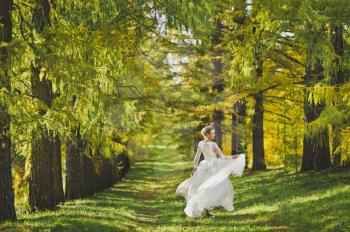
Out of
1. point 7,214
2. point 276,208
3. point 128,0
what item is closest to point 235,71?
point 276,208

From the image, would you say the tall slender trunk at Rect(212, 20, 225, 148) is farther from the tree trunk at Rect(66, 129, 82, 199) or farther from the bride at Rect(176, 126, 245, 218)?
the bride at Rect(176, 126, 245, 218)

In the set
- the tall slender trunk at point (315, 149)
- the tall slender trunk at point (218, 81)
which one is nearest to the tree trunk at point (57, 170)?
the tall slender trunk at point (315, 149)

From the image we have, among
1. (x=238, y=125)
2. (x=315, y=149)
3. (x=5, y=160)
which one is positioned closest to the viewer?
(x=5, y=160)

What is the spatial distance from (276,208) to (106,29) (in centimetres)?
654

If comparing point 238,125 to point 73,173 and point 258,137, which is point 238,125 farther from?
point 73,173

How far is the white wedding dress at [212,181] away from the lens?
13.3m

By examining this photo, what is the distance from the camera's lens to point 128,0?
38.0 ft

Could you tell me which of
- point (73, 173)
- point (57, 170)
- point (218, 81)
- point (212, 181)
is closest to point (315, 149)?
point (218, 81)

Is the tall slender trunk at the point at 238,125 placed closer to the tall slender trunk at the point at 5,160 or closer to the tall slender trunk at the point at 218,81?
the tall slender trunk at the point at 218,81

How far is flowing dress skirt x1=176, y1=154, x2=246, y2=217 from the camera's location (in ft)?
43.7

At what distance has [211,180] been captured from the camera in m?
13.5

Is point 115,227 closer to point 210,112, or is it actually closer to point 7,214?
point 7,214

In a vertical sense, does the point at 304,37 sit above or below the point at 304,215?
above

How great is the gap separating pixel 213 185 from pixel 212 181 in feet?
0.40
